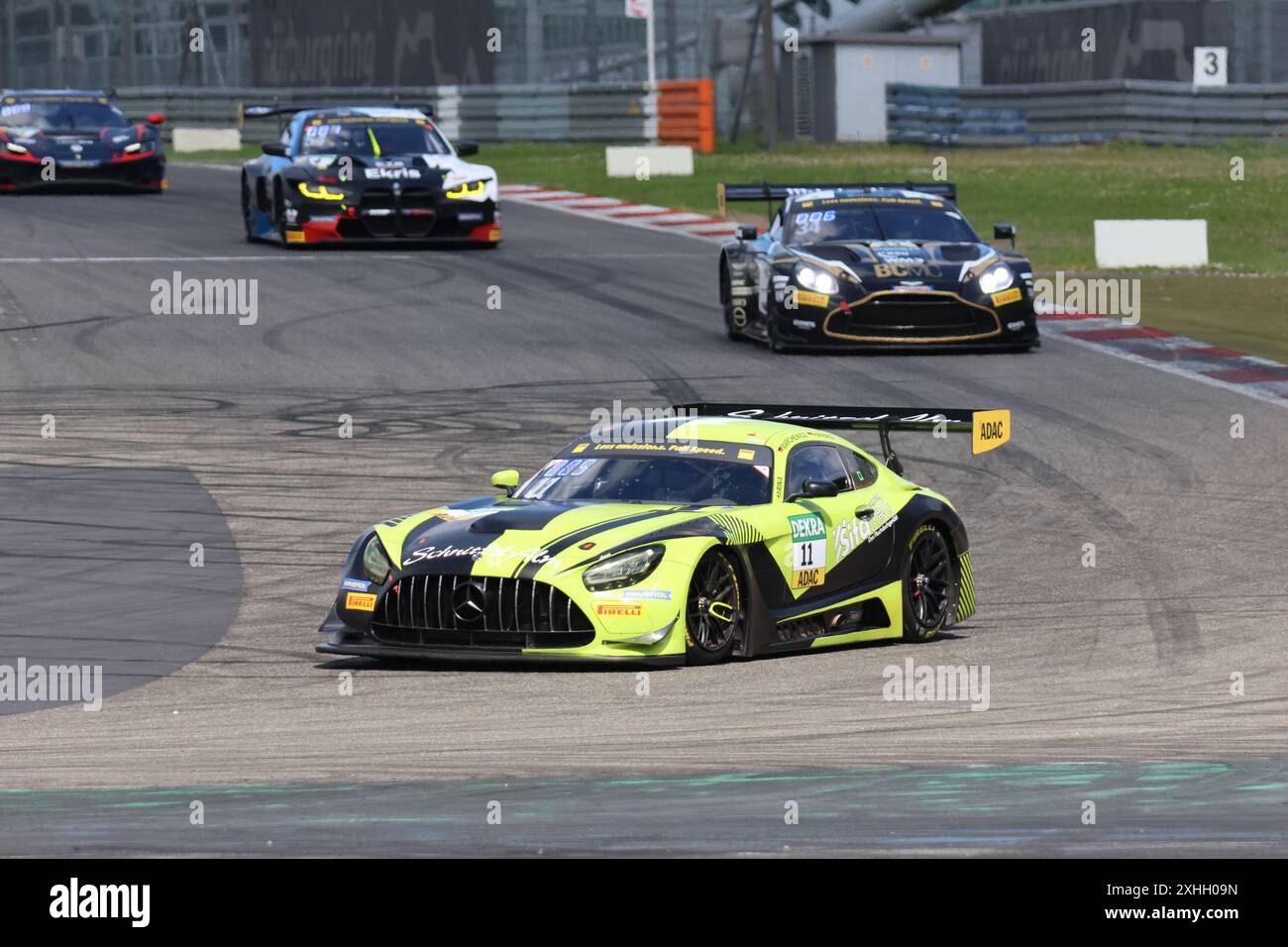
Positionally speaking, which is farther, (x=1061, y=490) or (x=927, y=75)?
(x=927, y=75)

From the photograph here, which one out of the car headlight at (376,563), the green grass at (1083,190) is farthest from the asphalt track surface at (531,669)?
the green grass at (1083,190)

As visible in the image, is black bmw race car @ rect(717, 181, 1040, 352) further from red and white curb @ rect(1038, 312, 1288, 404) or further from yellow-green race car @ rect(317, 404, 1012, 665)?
yellow-green race car @ rect(317, 404, 1012, 665)

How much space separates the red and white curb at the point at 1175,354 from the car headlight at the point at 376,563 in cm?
1004

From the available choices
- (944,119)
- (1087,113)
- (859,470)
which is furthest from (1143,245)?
(944,119)

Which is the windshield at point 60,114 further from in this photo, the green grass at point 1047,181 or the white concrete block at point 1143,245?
the white concrete block at point 1143,245

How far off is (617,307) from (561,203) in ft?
34.4

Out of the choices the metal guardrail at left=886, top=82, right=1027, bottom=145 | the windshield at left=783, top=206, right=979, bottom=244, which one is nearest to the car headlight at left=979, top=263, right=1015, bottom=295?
the windshield at left=783, top=206, right=979, bottom=244

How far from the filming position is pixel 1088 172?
37594 mm

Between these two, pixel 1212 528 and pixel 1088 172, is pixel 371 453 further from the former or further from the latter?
pixel 1088 172

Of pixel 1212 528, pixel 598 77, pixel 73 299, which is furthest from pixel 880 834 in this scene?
pixel 598 77

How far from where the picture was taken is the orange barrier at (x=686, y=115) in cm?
4125

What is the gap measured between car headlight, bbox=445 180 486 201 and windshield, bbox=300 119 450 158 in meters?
0.52
